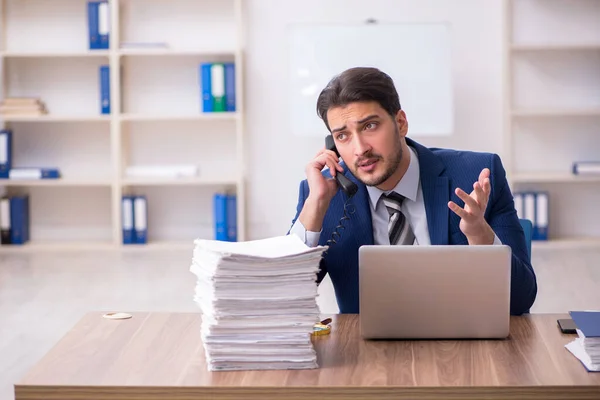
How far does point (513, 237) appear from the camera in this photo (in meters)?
2.35

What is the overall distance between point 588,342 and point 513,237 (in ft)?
2.10

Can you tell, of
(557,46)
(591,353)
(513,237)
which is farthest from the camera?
(557,46)

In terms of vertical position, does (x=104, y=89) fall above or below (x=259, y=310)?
above

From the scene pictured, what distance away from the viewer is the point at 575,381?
1.67 meters

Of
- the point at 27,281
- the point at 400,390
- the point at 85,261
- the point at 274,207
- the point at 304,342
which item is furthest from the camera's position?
the point at 274,207

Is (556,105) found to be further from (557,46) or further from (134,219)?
(134,219)

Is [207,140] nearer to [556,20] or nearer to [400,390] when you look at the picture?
[556,20]

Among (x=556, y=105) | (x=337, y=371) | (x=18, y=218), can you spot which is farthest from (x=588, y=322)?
(x=18, y=218)

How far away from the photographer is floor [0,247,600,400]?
429cm

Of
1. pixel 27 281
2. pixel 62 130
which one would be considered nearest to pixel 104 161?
pixel 62 130

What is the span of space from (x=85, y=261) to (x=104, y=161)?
0.95 meters

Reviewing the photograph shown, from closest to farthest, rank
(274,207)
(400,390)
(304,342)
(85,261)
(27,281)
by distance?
(400,390) → (304,342) → (27,281) → (85,261) → (274,207)

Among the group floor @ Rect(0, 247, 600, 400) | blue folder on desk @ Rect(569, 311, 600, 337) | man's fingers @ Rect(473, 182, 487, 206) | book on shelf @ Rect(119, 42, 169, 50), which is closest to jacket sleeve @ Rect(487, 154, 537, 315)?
man's fingers @ Rect(473, 182, 487, 206)

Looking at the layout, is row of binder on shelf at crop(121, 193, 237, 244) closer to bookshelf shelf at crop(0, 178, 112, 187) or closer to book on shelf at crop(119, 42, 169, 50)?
bookshelf shelf at crop(0, 178, 112, 187)
